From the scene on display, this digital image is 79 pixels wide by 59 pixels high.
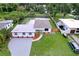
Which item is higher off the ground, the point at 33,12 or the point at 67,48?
the point at 33,12

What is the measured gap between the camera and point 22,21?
9.34ft

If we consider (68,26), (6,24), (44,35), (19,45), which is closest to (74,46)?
(68,26)

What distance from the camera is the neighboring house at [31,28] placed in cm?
282

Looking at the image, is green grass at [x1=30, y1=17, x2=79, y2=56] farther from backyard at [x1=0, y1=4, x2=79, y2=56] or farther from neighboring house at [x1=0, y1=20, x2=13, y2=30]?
neighboring house at [x1=0, y1=20, x2=13, y2=30]

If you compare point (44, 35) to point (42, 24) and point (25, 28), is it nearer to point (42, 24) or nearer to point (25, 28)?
point (42, 24)

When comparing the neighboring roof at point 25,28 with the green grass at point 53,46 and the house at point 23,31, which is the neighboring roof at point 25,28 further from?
the green grass at point 53,46

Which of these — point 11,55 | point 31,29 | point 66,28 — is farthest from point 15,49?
point 66,28

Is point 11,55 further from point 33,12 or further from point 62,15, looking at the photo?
point 62,15

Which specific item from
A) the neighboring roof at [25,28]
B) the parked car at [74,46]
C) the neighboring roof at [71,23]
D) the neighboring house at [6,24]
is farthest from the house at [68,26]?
the neighboring house at [6,24]

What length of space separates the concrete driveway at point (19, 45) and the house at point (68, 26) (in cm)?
41

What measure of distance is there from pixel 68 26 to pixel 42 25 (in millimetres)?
315

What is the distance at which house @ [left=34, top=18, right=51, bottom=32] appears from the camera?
2.82m

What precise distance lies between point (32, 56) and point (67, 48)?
443 mm

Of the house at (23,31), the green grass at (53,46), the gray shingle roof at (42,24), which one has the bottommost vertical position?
the green grass at (53,46)
